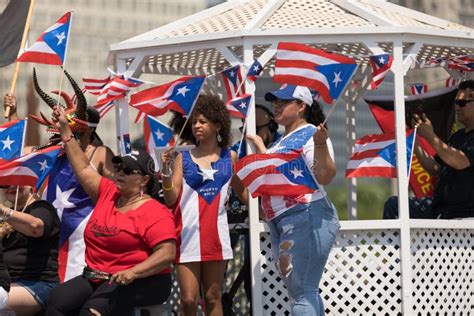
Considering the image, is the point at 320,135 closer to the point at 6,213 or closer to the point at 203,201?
the point at 203,201

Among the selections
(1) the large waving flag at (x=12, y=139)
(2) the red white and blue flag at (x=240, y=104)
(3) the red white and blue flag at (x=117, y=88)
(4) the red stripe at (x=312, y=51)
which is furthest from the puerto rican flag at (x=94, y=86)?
(4) the red stripe at (x=312, y=51)

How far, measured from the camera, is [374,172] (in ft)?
34.8

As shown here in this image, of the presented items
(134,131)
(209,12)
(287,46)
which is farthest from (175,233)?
(134,131)

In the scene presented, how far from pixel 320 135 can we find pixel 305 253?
1.00 meters

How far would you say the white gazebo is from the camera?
10484mm

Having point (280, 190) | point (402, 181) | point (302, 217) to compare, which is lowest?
point (402, 181)

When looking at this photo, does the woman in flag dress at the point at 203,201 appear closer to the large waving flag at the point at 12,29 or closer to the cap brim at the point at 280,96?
the cap brim at the point at 280,96

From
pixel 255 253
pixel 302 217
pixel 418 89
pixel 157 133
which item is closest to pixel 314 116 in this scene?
pixel 302 217

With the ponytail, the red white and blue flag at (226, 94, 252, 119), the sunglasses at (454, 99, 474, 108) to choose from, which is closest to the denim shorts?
the red white and blue flag at (226, 94, 252, 119)

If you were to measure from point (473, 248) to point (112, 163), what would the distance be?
3702mm

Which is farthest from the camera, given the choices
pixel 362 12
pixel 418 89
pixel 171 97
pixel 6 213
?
pixel 418 89

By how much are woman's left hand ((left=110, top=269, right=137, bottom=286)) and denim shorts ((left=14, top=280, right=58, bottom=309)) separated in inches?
44.4

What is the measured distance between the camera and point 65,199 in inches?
395

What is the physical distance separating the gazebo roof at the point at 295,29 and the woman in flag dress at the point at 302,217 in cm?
129
